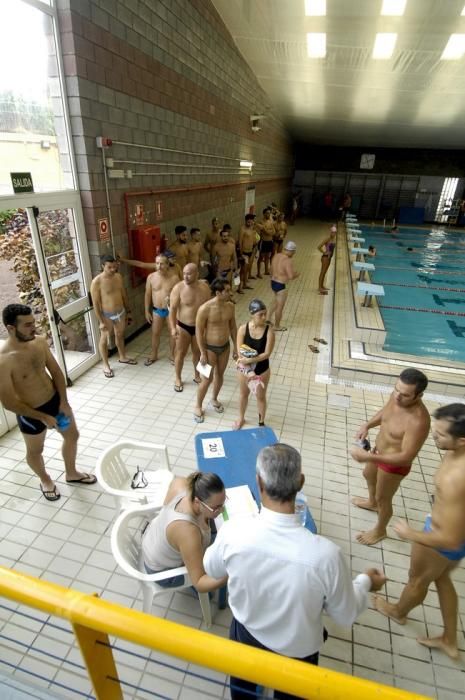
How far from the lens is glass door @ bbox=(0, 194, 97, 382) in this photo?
4.04 metres

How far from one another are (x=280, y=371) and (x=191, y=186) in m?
4.54

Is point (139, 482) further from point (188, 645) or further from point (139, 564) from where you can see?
point (188, 645)

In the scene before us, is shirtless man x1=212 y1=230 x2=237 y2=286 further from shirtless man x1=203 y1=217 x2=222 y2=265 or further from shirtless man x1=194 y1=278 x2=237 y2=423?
shirtless man x1=194 y1=278 x2=237 y2=423

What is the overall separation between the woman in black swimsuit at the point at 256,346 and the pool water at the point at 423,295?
4683 millimetres

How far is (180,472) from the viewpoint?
136 inches

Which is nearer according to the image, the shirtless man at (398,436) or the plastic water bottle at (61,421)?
the shirtless man at (398,436)

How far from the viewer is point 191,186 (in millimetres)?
7605

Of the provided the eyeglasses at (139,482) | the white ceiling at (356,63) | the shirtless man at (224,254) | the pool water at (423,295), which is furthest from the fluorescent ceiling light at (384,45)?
Answer: the eyeglasses at (139,482)

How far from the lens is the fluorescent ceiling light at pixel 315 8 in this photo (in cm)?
530

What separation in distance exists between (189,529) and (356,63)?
30.7ft

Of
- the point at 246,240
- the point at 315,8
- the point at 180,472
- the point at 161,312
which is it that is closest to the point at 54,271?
the point at 161,312

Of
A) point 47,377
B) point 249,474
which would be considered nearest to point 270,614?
point 249,474

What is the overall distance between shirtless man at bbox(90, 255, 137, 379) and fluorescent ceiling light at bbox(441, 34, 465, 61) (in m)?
6.62

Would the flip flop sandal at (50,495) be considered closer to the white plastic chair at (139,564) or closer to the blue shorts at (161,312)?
the white plastic chair at (139,564)
